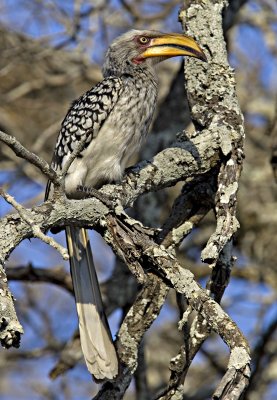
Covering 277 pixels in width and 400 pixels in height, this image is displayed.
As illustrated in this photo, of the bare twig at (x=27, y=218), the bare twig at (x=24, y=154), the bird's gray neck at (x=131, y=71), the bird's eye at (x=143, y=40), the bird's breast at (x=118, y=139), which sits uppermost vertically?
the bird's eye at (x=143, y=40)

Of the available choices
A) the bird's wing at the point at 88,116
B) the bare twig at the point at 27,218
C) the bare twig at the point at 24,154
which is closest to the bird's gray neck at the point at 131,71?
the bird's wing at the point at 88,116

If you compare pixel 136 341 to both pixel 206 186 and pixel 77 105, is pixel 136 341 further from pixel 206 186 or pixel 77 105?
pixel 77 105

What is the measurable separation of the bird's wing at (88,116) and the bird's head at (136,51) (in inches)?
9.4

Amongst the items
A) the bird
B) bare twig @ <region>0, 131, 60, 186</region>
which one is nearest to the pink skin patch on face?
the bird

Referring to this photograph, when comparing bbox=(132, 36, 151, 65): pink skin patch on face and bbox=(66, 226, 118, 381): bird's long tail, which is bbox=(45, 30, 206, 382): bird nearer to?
bbox=(66, 226, 118, 381): bird's long tail

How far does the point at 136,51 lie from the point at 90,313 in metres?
1.48

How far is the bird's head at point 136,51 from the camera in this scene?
407cm

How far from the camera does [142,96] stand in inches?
156

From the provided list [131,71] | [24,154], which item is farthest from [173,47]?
[24,154]

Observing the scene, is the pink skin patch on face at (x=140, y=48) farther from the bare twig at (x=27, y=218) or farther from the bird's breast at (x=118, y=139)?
the bare twig at (x=27, y=218)

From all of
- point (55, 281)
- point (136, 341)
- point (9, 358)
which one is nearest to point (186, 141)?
point (136, 341)

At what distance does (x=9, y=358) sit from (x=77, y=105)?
188 centimetres

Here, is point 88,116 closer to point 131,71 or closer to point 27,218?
point 131,71

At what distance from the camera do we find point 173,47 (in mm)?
3814
